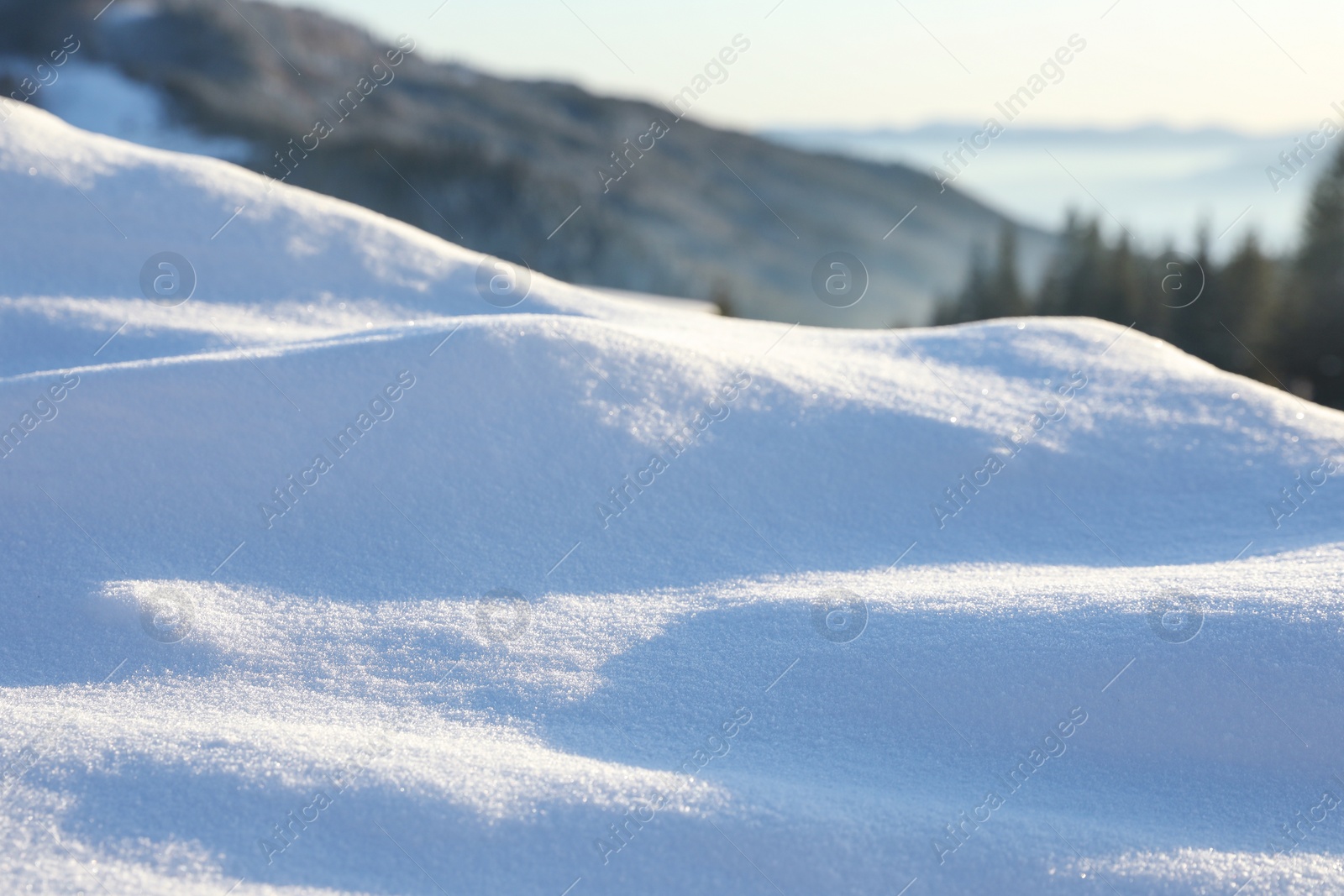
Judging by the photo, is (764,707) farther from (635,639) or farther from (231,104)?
(231,104)

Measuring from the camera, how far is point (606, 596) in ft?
10.3

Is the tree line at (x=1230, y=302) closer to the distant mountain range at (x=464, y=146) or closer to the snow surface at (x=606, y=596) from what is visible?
the distant mountain range at (x=464, y=146)

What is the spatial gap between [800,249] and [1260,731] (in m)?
177

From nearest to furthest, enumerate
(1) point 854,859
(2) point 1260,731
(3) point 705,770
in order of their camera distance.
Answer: (1) point 854,859, (3) point 705,770, (2) point 1260,731

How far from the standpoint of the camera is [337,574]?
3186 mm

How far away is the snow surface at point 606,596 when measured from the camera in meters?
2.20

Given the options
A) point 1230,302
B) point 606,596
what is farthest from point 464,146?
point 606,596

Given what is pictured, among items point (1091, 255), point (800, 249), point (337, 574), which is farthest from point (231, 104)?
point (800, 249)

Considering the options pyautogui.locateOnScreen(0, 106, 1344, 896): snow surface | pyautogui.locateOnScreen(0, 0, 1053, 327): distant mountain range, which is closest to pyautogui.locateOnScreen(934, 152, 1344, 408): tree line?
pyautogui.locateOnScreen(0, 0, 1053, 327): distant mountain range

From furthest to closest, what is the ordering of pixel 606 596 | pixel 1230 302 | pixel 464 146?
pixel 464 146
pixel 1230 302
pixel 606 596

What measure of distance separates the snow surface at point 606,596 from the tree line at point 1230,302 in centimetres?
2416

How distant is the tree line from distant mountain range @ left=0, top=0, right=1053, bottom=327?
5410mm

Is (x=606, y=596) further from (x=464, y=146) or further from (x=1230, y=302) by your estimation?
(x=464, y=146)

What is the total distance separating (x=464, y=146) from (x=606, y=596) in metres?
65.8
